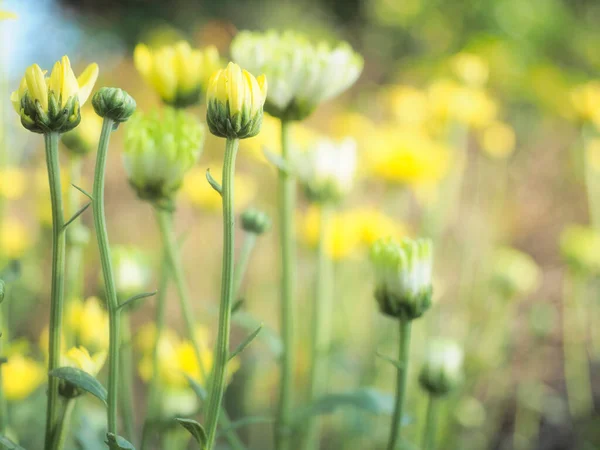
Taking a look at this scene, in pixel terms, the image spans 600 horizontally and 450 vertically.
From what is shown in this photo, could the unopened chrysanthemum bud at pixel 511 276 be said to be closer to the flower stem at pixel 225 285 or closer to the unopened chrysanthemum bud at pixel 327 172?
the unopened chrysanthemum bud at pixel 327 172

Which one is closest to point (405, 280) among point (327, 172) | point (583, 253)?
point (327, 172)

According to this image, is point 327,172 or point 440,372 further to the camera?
point 327,172

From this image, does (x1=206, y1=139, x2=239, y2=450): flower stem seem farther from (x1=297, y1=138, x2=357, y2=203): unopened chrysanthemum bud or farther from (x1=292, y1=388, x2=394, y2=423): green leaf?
(x1=297, y1=138, x2=357, y2=203): unopened chrysanthemum bud

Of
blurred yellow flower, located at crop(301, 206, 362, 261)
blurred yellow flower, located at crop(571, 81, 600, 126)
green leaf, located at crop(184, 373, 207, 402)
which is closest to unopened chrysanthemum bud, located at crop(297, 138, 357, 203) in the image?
blurred yellow flower, located at crop(301, 206, 362, 261)

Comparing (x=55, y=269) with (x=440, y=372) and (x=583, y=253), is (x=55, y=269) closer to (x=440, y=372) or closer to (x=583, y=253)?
(x=440, y=372)

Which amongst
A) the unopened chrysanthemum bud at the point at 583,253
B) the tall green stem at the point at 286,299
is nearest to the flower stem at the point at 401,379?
the tall green stem at the point at 286,299

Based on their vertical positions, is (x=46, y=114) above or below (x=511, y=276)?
above
